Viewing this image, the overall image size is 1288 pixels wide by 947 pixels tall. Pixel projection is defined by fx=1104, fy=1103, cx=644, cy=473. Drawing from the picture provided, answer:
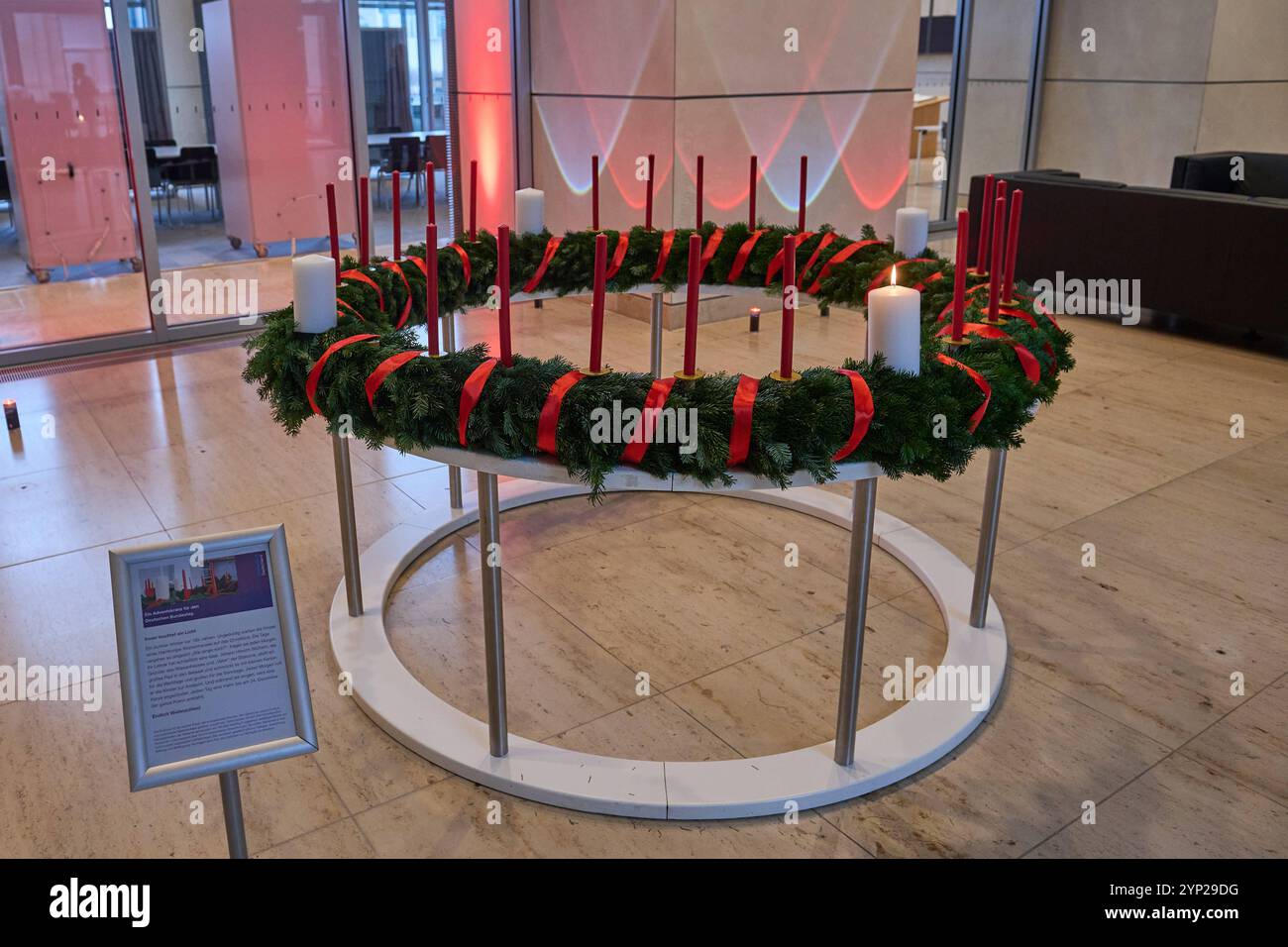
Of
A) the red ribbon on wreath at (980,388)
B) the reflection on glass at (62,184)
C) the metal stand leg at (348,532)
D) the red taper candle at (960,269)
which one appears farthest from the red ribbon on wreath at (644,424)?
the reflection on glass at (62,184)

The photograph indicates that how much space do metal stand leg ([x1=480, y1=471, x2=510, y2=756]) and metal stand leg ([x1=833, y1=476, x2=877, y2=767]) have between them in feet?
2.41

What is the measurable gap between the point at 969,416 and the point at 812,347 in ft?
12.6

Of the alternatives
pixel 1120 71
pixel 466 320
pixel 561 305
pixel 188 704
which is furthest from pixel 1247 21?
pixel 188 704

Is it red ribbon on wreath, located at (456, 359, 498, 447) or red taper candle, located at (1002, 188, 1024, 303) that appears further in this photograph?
red taper candle, located at (1002, 188, 1024, 303)

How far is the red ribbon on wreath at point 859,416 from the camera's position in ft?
6.64

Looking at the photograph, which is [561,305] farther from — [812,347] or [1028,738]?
[1028,738]

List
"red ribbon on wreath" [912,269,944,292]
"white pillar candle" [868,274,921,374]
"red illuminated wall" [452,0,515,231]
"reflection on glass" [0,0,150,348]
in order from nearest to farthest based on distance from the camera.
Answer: "white pillar candle" [868,274,921,374], "red ribbon on wreath" [912,269,944,292], "reflection on glass" [0,0,150,348], "red illuminated wall" [452,0,515,231]

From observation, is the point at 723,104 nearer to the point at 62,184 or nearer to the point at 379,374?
the point at 62,184

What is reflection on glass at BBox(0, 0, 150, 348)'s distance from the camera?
5.30 m

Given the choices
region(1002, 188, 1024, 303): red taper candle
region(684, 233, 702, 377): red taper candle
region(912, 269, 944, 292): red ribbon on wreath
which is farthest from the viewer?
region(912, 269, 944, 292): red ribbon on wreath

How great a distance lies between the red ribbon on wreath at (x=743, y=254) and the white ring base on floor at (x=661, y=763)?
4.14 feet

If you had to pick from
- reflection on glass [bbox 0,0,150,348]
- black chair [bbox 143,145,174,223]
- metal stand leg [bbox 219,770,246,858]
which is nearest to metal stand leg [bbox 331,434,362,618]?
metal stand leg [bbox 219,770,246,858]

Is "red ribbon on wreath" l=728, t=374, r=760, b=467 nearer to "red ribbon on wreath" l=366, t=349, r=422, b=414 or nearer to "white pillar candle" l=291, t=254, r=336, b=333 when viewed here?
"red ribbon on wreath" l=366, t=349, r=422, b=414

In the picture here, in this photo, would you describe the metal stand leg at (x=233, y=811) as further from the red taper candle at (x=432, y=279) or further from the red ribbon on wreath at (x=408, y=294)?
the red ribbon on wreath at (x=408, y=294)
